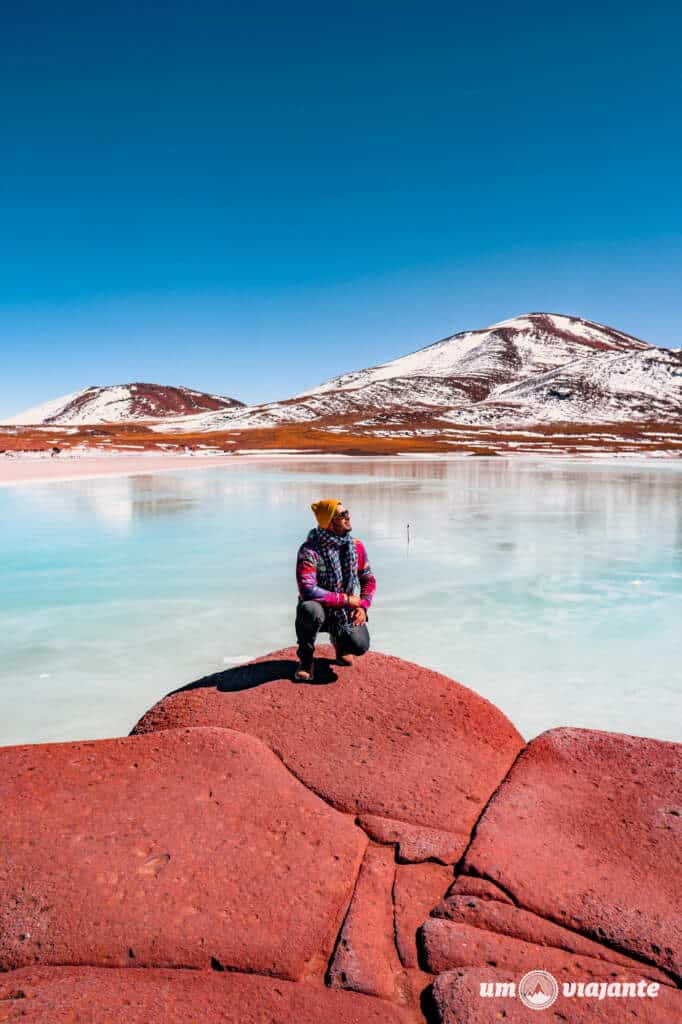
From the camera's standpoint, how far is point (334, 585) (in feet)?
19.7

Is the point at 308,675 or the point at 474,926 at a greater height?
the point at 308,675

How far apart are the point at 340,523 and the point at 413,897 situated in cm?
311

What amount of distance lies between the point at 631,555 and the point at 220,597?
840 cm

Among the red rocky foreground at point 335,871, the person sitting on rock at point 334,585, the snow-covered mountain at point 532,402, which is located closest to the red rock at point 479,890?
the red rocky foreground at point 335,871

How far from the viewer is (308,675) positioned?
566 cm

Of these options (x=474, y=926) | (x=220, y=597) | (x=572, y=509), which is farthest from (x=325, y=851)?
(x=572, y=509)

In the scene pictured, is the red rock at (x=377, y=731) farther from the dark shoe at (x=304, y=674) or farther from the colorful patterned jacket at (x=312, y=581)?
the colorful patterned jacket at (x=312, y=581)

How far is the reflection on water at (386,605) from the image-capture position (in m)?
6.56

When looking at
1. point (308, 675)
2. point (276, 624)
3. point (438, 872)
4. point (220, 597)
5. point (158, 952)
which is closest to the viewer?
point (158, 952)

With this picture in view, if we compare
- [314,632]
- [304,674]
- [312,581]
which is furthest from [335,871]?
[312,581]

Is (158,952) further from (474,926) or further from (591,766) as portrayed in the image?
(591,766)

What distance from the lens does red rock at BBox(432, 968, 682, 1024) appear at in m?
2.67

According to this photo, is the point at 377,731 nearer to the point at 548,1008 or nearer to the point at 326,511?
the point at 326,511

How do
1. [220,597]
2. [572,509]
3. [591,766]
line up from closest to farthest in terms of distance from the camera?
[591,766]
[220,597]
[572,509]
